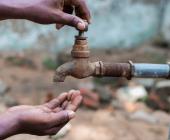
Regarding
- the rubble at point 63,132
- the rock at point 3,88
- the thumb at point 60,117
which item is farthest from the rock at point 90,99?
the thumb at point 60,117

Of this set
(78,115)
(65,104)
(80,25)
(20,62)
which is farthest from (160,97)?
(80,25)

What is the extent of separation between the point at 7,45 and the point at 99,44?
1.40m

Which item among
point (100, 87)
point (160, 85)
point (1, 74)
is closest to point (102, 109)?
point (100, 87)

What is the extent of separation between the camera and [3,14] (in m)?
2.10

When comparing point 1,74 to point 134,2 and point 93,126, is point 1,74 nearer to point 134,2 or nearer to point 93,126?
point 93,126

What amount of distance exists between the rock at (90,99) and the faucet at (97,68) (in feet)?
9.25

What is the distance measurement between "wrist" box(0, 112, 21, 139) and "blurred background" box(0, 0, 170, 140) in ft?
4.58

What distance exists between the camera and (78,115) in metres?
4.72

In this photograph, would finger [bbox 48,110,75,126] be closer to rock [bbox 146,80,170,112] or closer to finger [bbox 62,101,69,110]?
finger [bbox 62,101,69,110]

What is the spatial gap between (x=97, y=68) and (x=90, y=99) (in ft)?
9.48

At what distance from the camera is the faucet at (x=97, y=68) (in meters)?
2.06

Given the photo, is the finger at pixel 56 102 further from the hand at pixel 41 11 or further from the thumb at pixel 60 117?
the hand at pixel 41 11

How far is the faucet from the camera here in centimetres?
206

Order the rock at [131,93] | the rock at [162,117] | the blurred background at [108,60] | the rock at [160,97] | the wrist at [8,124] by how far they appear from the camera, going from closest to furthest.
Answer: the wrist at [8,124]
the blurred background at [108,60]
the rock at [162,117]
the rock at [160,97]
the rock at [131,93]
